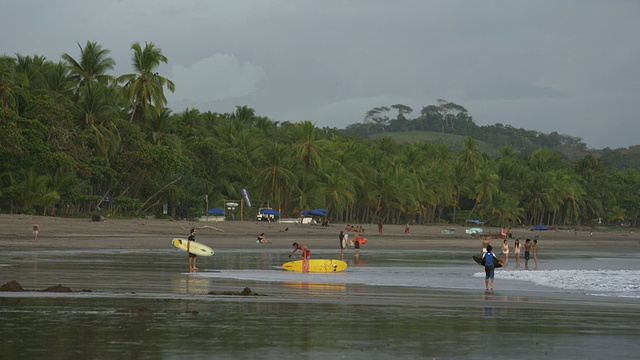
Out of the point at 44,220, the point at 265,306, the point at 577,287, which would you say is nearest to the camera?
the point at 265,306

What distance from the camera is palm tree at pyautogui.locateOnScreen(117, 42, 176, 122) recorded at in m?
77.1

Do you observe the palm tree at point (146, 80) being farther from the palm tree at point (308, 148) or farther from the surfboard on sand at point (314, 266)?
the surfboard on sand at point (314, 266)

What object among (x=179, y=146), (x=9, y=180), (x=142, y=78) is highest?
(x=142, y=78)

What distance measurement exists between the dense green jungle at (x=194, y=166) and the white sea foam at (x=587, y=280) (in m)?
37.7

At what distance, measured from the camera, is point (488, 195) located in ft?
403

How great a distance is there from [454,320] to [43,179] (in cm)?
5019

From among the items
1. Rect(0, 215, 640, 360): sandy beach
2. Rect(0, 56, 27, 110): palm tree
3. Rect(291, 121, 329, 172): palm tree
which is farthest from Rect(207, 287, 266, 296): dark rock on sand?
Rect(291, 121, 329, 172): palm tree

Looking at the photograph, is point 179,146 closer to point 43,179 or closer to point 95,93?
point 95,93

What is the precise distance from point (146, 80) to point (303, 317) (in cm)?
6501

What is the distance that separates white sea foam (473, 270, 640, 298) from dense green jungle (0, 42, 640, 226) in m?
37.7

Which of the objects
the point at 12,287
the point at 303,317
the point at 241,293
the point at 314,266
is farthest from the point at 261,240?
the point at 303,317

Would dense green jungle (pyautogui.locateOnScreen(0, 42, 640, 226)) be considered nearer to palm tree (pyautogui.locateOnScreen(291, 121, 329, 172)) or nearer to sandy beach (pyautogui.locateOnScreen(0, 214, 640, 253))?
palm tree (pyautogui.locateOnScreen(291, 121, 329, 172))

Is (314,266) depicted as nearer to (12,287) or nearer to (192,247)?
(192,247)

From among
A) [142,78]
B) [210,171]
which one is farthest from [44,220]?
[210,171]
